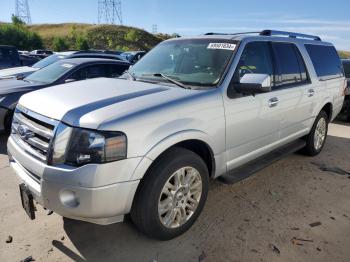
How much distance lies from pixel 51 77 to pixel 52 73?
18 cm

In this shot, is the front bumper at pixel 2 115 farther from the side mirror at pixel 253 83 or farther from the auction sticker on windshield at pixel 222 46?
the side mirror at pixel 253 83

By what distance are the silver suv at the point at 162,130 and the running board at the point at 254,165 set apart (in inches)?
0.5

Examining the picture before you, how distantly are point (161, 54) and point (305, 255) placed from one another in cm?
276

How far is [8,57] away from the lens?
11.7m

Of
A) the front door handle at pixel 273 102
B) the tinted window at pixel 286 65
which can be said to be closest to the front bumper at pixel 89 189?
the front door handle at pixel 273 102

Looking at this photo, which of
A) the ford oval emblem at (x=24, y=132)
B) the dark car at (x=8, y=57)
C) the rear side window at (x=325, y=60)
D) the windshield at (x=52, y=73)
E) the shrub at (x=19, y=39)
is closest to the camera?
the ford oval emblem at (x=24, y=132)

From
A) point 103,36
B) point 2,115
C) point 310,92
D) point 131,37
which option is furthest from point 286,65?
point 103,36

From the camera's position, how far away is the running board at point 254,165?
12.1 ft

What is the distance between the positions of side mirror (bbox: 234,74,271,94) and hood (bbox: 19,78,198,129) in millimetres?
558

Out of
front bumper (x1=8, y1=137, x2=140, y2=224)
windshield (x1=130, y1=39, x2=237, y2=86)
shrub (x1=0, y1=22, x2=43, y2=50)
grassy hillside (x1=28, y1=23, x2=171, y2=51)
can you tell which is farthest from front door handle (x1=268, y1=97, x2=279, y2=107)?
grassy hillside (x1=28, y1=23, x2=171, y2=51)

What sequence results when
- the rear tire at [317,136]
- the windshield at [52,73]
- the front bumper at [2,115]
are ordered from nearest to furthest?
the rear tire at [317,136] < the front bumper at [2,115] < the windshield at [52,73]

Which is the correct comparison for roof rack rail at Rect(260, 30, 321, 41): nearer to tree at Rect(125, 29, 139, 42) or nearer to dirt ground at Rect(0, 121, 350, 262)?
dirt ground at Rect(0, 121, 350, 262)

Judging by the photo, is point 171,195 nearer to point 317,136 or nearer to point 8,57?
point 317,136

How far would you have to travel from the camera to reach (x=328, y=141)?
6.96 m
